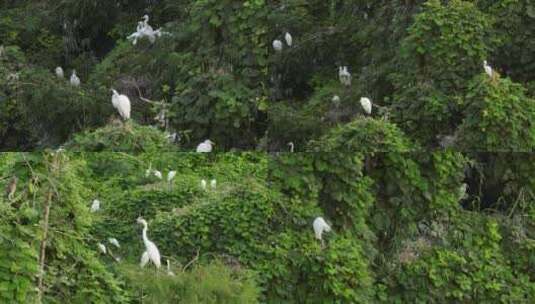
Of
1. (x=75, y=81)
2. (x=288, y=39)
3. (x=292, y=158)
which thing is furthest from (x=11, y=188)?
(x=288, y=39)

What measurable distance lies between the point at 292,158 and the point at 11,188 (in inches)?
53.2

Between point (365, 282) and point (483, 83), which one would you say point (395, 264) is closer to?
point (365, 282)

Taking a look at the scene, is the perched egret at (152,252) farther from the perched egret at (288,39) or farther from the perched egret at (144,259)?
the perched egret at (288,39)

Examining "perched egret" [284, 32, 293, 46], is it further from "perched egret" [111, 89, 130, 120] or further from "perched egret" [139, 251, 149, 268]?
"perched egret" [139, 251, 149, 268]

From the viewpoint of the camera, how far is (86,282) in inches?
135

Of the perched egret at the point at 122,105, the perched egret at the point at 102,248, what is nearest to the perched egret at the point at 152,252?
the perched egret at the point at 102,248

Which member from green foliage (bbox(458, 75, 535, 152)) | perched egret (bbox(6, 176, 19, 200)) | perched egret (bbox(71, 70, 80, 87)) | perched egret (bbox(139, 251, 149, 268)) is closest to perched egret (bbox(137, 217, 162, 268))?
perched egret (bbox(139, 251, 149, 268))

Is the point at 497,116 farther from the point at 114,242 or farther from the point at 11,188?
the point at 11,188

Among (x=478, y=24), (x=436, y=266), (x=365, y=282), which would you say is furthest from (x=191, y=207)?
(x=478, y=24)

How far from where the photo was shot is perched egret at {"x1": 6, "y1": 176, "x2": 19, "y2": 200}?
3.23 meters

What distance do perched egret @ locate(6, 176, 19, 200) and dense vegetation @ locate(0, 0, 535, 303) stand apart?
1cm

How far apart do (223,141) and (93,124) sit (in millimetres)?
636

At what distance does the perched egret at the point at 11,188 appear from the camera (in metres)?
3.23

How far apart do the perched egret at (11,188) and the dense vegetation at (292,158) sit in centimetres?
1
